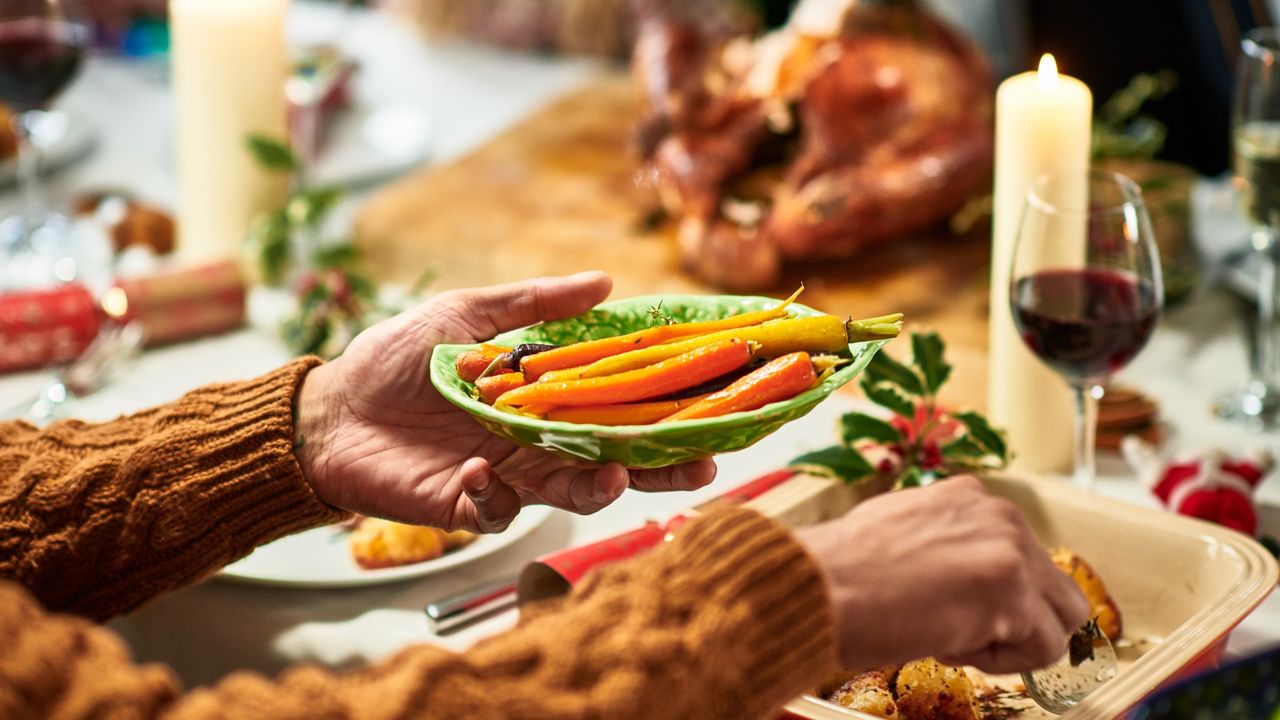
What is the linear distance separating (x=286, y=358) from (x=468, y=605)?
2.19ft

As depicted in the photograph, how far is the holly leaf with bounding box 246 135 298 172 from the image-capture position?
1845mm

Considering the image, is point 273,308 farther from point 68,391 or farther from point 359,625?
point 359,625

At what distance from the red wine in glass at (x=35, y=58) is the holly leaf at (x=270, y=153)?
25 centimetres

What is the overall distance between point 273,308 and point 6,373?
0.33 meters

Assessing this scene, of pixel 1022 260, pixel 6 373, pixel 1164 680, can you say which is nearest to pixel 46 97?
pixel 6 373

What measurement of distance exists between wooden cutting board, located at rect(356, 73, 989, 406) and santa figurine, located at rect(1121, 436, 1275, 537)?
32cm

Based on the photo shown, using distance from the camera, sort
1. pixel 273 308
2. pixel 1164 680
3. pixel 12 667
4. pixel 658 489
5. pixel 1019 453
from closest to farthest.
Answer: pixel 12 667, pixel 1164 680, pixel 658 489, pixel 1019 453, pixel 273 308

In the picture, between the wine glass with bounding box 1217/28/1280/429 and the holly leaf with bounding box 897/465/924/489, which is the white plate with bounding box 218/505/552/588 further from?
the wine glass with bounding box 1217/28/1280/429

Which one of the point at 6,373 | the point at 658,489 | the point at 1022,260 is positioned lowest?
the point at 6,373

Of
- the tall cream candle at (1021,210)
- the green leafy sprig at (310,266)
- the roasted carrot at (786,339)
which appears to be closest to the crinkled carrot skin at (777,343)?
the roasted carrot at (786,339)

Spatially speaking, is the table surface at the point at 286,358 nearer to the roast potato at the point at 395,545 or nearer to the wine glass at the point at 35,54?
the roast potato at the point at 395,545

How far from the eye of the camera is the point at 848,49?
187 centimetres

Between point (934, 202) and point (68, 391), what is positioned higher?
point (934, 202)

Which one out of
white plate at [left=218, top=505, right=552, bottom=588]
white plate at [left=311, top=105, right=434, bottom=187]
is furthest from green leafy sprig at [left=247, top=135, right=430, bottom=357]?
white plate at [left=218, top=505, right=552, bottom=588]
